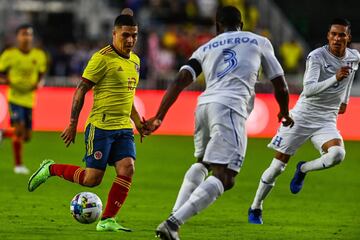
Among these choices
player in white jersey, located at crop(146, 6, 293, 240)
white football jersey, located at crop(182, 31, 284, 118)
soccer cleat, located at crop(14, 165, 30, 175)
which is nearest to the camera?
player in white jersey, located at crop(146, 6, 293, 240)

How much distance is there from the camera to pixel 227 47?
32.0 ft

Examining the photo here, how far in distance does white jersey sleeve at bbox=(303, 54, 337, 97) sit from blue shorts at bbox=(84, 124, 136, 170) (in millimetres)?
2383

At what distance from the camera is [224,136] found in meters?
9.66

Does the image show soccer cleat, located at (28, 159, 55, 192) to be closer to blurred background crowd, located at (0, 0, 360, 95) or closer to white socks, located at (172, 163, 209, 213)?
white socks, located at (172, 163, 209, 213)

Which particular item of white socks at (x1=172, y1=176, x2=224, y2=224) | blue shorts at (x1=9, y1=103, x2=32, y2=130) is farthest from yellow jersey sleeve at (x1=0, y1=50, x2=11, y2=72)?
white socks at (x1=172, y1=176, x2=224, y2=224)

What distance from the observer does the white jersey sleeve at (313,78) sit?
1242 centimetres

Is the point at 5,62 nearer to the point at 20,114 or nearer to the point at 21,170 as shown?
the point at 20,114

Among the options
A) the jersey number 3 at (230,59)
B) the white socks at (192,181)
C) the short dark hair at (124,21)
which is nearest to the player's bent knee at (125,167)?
the white socks at (192,181)

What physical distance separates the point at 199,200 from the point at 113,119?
212 centimetres

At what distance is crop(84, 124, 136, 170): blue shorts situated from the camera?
440 inches

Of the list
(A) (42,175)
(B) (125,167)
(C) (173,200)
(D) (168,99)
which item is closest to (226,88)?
(D) (168,99)

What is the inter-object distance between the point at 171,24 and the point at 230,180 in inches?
974

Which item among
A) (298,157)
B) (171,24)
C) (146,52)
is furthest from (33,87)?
(171,24)

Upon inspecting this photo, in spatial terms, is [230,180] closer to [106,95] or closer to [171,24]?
[106,95]
